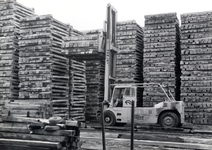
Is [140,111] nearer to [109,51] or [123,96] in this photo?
[123,96]

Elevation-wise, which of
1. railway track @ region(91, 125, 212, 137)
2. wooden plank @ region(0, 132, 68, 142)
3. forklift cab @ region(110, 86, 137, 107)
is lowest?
railway track @ region(91, 125, 212, 137)

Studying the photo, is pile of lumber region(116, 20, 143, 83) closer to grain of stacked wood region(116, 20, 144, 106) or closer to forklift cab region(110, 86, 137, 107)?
grain of stacked wood region(116, 20, 144, 106)

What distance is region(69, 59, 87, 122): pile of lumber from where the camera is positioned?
1179cm

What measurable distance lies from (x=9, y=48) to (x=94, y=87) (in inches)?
184

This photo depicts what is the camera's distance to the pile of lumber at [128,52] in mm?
13234

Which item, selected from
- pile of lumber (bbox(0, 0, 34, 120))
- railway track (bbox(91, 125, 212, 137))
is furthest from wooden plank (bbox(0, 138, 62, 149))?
pile of lumber (bbox(0, 0, 34, 120))

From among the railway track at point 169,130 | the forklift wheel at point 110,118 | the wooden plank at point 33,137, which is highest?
the wooden plank at point 33,137

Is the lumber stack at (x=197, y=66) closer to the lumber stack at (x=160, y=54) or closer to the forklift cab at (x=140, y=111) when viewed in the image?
the lumber stack at (x=160, y=54)

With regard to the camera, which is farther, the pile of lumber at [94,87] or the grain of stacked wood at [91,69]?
the pile of lumber at [94,87]

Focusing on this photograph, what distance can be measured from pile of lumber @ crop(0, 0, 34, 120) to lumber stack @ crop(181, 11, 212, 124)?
7.30 m

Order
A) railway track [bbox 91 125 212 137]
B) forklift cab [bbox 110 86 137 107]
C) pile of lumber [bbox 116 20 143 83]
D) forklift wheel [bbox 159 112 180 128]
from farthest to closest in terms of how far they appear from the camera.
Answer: pile of lumber [bbox 116 20 143 83]
forklift cab [bbox 110 86 137 107]
forklift wheel [bbox 159 112 180 128]
railway track [bbox 91 125 212 137]

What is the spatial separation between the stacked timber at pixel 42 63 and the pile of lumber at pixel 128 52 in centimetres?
332

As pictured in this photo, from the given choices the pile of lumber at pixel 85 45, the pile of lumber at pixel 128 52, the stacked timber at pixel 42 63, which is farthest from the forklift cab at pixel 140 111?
the pile of lumber at pixel 128 52

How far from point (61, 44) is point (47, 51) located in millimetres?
942
